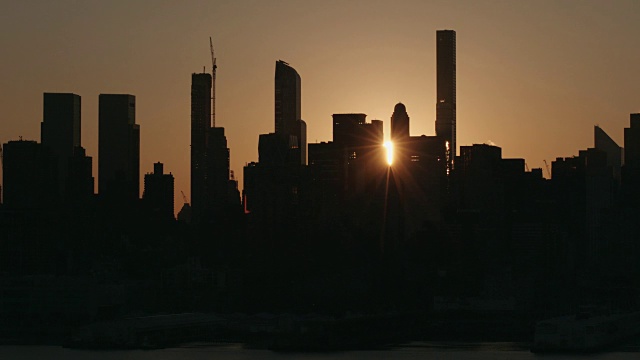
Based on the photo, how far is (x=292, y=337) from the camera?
9169 centimetres

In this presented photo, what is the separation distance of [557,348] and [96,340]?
92.1 feet

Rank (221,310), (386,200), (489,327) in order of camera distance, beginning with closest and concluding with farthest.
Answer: (489,327) → (221,310) → (386,200)

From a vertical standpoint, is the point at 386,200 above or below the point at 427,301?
above

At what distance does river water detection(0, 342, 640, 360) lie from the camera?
81000 millimetres

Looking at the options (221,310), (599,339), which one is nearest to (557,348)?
(599,339)

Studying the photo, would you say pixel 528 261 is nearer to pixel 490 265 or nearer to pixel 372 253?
pixel 490 265

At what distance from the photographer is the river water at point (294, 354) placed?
81.0 m

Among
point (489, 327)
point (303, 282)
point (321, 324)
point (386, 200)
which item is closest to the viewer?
point (321, 324)

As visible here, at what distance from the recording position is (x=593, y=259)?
563 feet

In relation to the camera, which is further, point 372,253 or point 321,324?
point 372,253

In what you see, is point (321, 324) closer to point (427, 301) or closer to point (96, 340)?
point (96, 340)

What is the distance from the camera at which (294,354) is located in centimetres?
8688

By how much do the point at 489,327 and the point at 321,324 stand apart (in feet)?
67.8

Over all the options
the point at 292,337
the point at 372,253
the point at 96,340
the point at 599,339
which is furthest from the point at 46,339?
the point at 372,253
